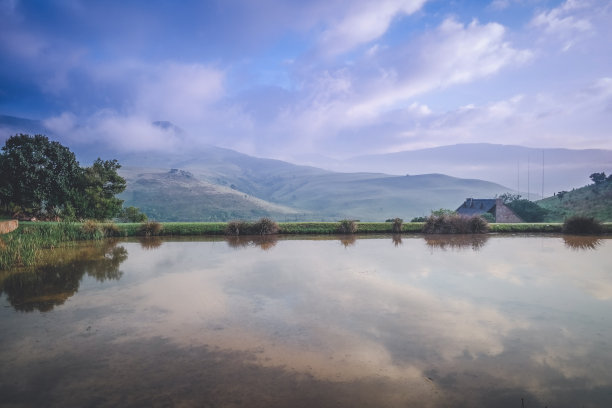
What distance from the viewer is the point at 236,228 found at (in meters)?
19.3

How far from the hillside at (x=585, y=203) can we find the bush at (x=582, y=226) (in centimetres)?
3015

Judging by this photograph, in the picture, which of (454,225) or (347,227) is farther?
(347,227)

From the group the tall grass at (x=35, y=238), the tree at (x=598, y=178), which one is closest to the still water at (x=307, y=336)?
the tall grass at (x=35, y=238)

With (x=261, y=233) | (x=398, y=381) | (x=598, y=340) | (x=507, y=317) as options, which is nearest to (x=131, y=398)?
(x=398, y=381)

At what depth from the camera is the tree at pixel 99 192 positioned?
21469mm

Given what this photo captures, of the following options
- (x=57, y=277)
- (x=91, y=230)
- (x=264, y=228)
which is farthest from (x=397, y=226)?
(x=57, y=277)

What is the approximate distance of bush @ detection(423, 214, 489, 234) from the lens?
1992 centimetres

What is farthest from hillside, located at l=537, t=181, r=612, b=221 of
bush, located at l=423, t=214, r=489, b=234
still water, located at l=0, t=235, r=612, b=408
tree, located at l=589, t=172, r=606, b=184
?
still water, located at l=0, t=235, r=612, b=408

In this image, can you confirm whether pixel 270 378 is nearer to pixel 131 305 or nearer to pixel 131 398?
pixel 131 398

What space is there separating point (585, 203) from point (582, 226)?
37671mm

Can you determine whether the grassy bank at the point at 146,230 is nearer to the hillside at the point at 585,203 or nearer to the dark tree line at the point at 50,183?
the dark tree line at the point at 50,183

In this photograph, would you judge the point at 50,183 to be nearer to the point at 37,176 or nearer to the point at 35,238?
the point at 37,176

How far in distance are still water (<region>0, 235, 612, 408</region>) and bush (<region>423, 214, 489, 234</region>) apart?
9.84 meters

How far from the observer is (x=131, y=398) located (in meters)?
3.55
